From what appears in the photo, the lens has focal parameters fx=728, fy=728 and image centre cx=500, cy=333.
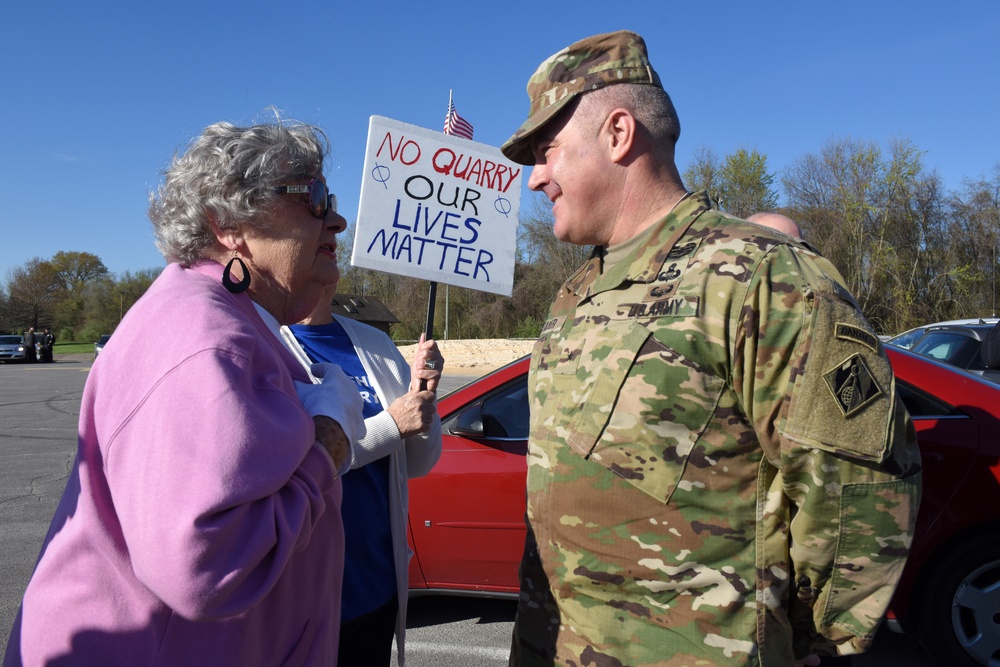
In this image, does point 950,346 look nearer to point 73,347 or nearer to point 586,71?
point 586,71

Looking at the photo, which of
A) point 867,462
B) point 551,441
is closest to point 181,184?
point 551,441

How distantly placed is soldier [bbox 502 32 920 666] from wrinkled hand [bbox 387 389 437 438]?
17.8 inches

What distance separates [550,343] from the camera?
202 centimetres

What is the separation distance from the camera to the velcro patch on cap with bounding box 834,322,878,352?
1481 millimetres

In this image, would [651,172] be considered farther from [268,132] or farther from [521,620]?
[521,620]

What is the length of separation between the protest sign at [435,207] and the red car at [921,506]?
1.19 metres

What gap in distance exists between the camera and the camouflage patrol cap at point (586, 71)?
1891 mm

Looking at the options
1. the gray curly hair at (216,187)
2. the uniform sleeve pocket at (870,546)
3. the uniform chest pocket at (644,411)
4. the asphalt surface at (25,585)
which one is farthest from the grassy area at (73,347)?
the uniform sleeve pocket at (870,546)

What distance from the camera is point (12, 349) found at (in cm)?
3500

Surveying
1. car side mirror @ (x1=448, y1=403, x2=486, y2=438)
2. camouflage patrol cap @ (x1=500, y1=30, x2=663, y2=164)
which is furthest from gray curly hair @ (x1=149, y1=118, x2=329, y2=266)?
car side mirror @ (x1=448, y1=403, x2=486, y2=438)

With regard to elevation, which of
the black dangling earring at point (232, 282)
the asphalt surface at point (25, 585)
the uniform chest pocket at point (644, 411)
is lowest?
the asphalt surface at point (25, 585)

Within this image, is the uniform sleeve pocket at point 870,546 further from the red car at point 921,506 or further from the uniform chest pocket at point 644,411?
the red car at point 921,506

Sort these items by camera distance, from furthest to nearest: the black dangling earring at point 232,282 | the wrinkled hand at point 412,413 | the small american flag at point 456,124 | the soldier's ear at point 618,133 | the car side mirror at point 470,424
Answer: the car side mirror at point 470,424 → the small american flag at point 456,124 → the wrinkled hand at point 412,413 → the soldier's ear at point 618,133 → the black dangling earring at point 232,282

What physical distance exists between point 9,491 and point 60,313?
65482 millimetres
